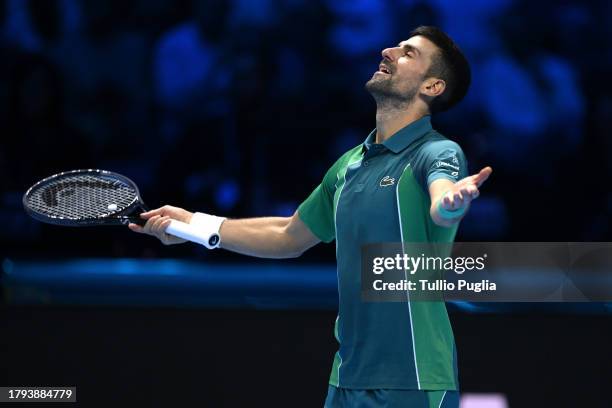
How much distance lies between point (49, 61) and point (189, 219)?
145 inches

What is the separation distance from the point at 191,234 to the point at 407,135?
80 cm

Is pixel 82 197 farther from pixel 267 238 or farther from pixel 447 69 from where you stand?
pixel 447 69

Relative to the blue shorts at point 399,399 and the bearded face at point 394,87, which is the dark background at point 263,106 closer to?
the bearded face at point 394,87

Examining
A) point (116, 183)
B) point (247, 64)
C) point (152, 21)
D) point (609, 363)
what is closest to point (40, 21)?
point (152, 21)

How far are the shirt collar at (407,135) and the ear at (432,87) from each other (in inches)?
4.0

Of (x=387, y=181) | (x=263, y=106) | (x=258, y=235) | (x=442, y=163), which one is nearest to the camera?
(x=442, y=163)

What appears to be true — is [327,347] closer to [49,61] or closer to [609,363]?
[609,363]

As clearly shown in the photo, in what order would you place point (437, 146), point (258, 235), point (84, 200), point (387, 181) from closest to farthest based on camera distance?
point (437, 146) < point (387, 181) < point (258, 235) < point (84, 200)

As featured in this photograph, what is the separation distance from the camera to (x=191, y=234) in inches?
133

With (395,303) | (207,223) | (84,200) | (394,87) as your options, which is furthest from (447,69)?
(84,200)

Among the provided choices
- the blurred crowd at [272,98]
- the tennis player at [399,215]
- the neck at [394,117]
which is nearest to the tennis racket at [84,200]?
the tennis player at [399,215]

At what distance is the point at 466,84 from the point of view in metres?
3.44

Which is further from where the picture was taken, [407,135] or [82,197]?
[82,197]

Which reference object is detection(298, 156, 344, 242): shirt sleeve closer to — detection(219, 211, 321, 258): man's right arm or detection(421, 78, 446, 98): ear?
detection(219, 211, 321, 258): man's right arm
